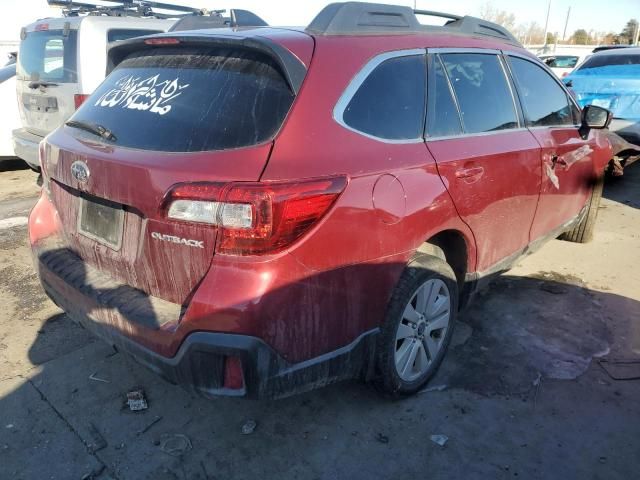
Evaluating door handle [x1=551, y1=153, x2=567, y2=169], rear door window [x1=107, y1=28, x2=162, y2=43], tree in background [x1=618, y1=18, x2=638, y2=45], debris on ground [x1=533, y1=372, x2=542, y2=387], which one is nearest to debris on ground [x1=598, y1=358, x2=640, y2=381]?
debris on ground [x1=533, y1=372, x2=542, y2=387]


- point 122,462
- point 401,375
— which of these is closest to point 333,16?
point 401,375

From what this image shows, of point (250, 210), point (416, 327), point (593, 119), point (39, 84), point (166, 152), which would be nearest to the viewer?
point (250, 210)

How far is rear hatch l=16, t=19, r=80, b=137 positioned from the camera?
5.70 m

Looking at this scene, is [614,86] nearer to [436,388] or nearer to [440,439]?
[436,388]

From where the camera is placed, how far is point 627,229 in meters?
5.68

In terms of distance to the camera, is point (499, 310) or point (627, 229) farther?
point (627, 229)

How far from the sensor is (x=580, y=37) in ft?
246

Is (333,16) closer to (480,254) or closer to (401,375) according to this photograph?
(480,254)

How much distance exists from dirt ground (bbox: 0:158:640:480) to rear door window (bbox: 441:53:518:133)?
4.49 feet

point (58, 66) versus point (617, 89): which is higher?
point (617, 89)

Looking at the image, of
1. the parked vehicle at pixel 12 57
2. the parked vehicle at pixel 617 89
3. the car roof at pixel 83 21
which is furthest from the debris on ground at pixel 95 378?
the parked vehicle at pixel 12 57

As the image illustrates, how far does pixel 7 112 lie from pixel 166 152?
600 cm

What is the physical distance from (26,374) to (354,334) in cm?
196

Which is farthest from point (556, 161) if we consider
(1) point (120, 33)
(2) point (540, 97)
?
(1) point (120, 33)
